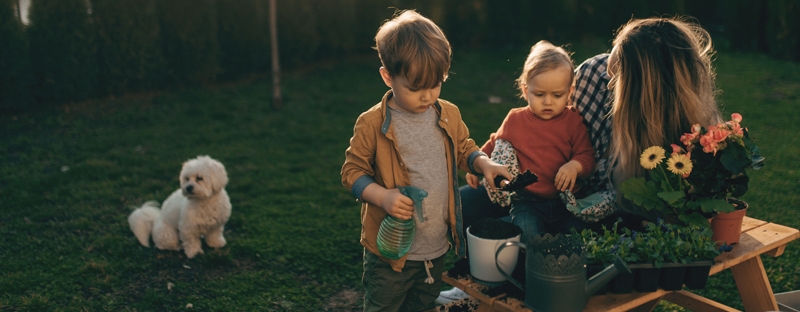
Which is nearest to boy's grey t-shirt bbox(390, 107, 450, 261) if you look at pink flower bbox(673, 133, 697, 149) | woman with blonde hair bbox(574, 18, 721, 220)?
woman with blonde hair bbox(574, 18, 721, 220)

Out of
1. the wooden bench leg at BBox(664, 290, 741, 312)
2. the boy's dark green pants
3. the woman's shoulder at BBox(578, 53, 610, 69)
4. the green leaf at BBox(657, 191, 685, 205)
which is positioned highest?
the woman's shoulder at BBox(578, 53, 610, 69)

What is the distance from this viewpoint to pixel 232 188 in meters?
4.87

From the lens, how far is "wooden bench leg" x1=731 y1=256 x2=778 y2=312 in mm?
2314

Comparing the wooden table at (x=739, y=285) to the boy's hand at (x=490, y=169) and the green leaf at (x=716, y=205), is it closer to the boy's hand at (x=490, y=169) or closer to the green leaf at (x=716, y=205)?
the green leaf at (x=716, y=205)

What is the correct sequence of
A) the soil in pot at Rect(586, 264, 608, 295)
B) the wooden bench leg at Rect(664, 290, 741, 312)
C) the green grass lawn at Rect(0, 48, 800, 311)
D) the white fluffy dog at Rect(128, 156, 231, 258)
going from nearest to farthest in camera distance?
the soil in pot at Rect(586, 264, 608, 295) → the wooden bench leg at Rect(664, 290, 741, 312) → the green grass lawn at Rect(0, 48, 800, 311) → the white fluffy dog at Rect(128, 156, 231, 258)

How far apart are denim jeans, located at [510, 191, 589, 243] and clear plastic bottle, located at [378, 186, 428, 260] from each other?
649mm

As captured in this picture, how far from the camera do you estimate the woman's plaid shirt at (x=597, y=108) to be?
251cm

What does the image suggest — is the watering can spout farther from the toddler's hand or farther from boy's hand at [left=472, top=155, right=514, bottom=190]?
the toddler's hand

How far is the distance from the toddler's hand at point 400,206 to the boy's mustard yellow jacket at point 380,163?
16 centimetres

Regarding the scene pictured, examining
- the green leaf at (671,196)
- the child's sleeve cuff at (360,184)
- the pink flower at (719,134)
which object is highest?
the pink flower at (719,134)

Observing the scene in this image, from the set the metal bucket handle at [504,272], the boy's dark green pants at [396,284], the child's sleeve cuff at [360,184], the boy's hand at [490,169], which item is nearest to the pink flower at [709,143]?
the boy's hand at [490,169]

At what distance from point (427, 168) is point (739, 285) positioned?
62.2 inches

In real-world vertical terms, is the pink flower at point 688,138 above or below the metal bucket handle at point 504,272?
above

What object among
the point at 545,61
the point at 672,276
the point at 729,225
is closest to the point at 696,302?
the point at 729,225
